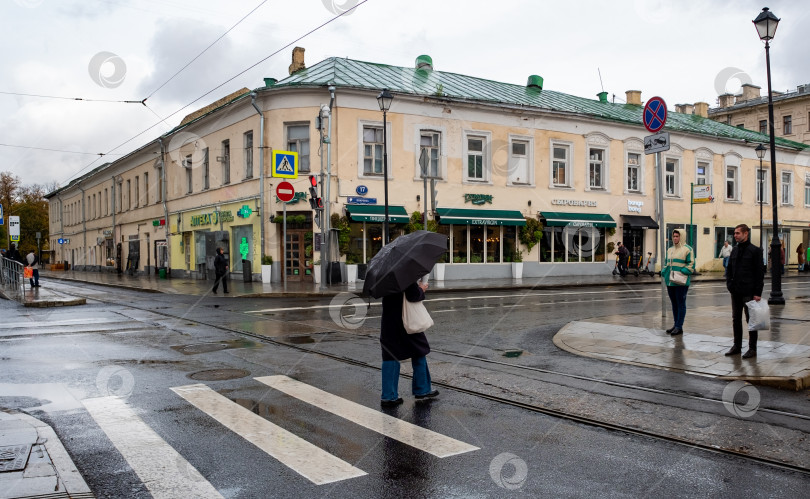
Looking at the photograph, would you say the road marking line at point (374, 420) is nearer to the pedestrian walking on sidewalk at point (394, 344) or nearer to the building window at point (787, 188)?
the pedestrian walking on sidewalk at point (394, 344)

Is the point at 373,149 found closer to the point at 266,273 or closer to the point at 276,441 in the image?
the point at 266,273

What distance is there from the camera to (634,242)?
33250 millimetres

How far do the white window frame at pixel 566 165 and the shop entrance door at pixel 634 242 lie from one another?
14.6 feet

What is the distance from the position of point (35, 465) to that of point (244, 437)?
151 centimetres

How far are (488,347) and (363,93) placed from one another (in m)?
18.3

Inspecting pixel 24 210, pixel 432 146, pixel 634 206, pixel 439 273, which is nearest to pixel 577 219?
pixel 634 206

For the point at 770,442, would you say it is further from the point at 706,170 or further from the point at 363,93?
the point at 706,170

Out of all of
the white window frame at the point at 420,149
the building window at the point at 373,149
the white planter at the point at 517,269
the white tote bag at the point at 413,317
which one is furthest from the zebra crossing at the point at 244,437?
the white planter at the point at 517,269

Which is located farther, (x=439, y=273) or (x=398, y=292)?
(x=439, y=273)

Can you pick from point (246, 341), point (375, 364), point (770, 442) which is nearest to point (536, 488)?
point (770, 442)

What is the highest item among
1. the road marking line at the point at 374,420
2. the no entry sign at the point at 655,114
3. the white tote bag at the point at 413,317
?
the no entry sign at the point at 655,114

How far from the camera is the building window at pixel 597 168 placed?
32.0 metres

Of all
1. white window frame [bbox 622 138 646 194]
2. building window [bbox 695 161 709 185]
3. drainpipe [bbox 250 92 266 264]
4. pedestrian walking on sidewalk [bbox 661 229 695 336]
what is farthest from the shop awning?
pedestrian walking on sidewalk [bbox 661 229 695 336]

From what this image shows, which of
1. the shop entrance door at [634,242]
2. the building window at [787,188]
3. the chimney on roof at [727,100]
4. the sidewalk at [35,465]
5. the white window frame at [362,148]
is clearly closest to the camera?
the sidewalk at [35,465]
